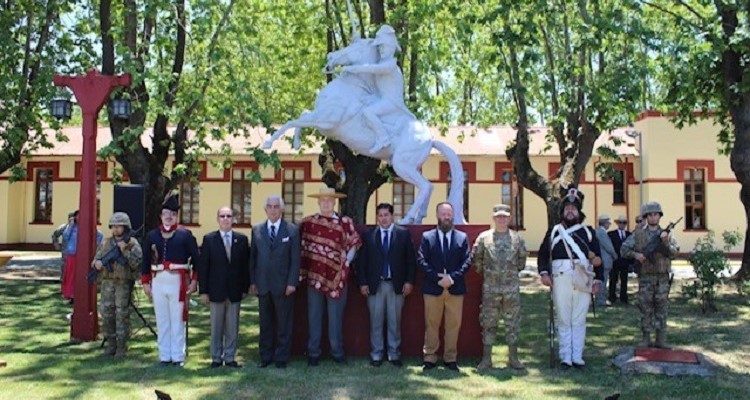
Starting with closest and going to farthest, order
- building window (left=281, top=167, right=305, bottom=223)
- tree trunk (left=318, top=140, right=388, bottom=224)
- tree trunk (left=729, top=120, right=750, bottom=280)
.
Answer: tree trunk (left=729, top=120, right=750, bottom=280) < tree trunk (left=318, top=140, right=388, bottom=224) < building window (left=281, top=167, right=305, bottom=223)

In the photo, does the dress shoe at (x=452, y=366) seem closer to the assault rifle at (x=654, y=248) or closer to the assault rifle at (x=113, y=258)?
the assault rifle at (x=654, y=248)

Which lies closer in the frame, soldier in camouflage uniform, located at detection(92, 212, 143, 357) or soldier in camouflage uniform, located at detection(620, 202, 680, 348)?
soldier in camouflage uniform, located at detection(92, 212, 143, 357)

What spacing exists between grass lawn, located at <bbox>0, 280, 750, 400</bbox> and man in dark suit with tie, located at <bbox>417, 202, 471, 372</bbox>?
254 mm

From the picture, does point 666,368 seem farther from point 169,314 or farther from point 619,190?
point 619,190

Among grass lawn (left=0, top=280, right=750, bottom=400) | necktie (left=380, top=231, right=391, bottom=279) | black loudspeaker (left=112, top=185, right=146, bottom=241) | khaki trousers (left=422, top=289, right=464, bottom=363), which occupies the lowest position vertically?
grass lawn (left=0, top=280, right=750, bottom=400)

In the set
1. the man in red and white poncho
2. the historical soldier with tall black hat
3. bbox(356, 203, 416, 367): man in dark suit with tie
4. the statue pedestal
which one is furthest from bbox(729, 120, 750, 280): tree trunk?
the man in red and white poncho

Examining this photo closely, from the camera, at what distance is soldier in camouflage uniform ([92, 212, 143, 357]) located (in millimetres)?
7199

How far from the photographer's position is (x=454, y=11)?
11914 mm

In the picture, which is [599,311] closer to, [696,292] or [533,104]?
[696,292]

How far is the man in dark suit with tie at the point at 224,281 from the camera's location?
6750 millimetres

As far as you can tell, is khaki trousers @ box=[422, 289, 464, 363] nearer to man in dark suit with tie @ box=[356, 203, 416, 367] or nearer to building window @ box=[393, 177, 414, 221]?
man in dark suit with tie @ box=[356, 203, 416, 367]

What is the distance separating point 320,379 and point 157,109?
7015 mm

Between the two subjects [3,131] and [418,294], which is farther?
[3,131]

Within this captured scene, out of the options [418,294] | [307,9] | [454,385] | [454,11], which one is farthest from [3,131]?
[454,385]
